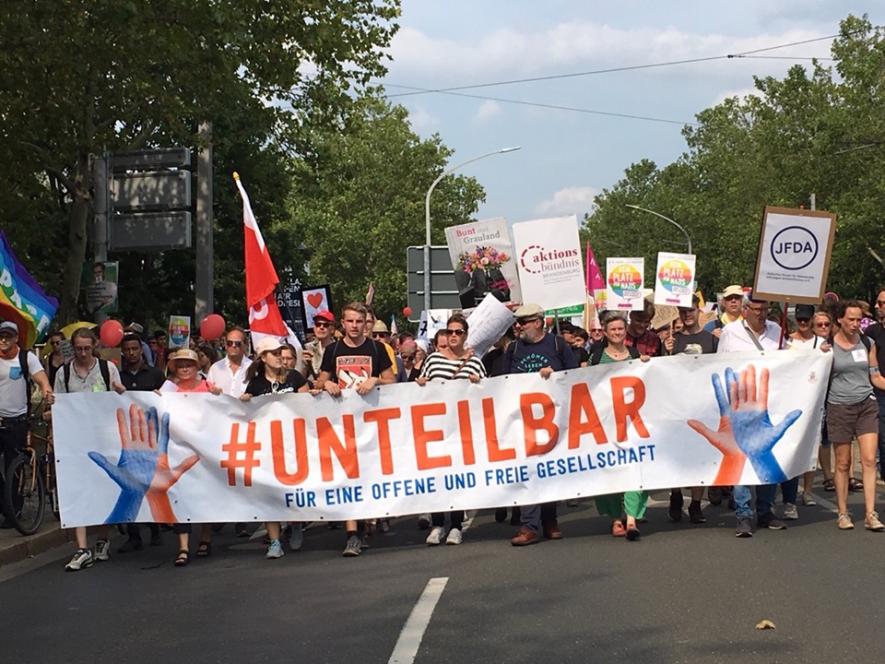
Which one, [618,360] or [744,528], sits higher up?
[618,360]

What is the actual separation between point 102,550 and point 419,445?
2.56 meters

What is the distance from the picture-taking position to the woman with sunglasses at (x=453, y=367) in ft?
34.5

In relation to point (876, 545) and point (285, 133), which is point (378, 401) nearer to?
point (876, 545)

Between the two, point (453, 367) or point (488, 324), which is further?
point (488, 324)

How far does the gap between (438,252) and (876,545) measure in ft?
64.7

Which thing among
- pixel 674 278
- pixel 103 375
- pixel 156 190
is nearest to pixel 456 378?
pixel 103 375

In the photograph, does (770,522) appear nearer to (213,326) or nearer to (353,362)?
(353,362)

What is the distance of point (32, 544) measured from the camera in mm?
10812

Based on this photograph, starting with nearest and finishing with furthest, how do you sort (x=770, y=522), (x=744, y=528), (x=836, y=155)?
(x=744, y=528) → (x=770, y=522) → (x=836, y=155)

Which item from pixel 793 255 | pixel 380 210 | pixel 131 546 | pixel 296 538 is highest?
pixel 380 210

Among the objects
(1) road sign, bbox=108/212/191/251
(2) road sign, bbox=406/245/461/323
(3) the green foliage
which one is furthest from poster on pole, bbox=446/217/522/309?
(3) the green foliage

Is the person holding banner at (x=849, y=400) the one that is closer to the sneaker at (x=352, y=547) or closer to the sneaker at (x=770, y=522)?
the sneaker at (x=770, y=522)

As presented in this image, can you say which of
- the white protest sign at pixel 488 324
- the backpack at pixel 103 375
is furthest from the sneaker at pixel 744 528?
the backpack at pixel 103 375

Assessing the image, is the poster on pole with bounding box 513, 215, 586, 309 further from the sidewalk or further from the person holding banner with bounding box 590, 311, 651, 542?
the sidewalk
